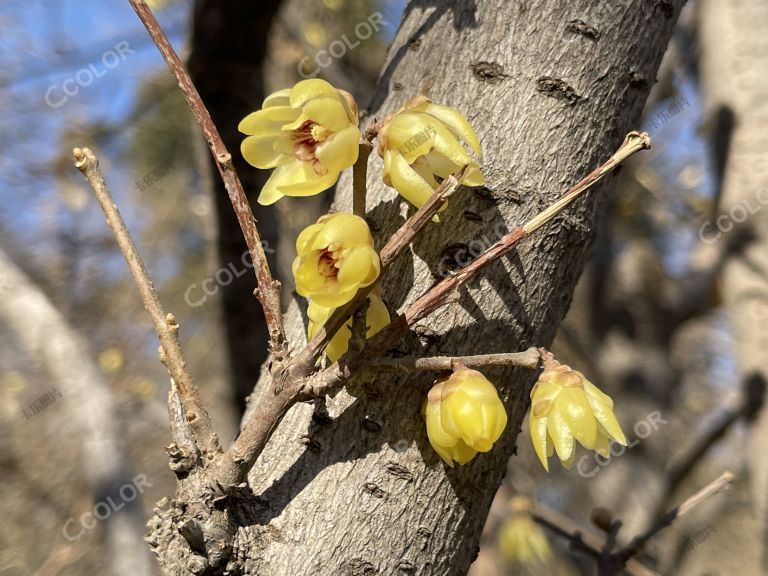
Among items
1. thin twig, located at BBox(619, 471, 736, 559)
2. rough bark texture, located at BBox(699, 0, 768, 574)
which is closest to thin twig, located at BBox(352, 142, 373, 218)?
thin twig, located at BBox(619, 471, 736, 559)

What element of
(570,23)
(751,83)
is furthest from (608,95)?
(751,83)

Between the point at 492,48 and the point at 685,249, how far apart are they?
482 centimetres

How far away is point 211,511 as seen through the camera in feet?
2.87

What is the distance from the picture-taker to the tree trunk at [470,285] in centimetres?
90

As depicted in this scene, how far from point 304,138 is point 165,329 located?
35cm

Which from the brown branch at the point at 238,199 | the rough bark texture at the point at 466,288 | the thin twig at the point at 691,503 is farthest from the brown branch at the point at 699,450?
the brown branch at the point at 238,199

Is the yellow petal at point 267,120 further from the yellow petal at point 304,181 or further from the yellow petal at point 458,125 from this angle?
the yellow petal at point 458,125

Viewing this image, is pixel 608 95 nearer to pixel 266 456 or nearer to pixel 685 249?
pixel 266 456

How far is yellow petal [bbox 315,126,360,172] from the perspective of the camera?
89cm

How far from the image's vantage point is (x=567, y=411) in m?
0.89

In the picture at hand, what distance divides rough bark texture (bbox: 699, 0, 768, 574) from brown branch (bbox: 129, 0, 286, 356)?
5.65 ft

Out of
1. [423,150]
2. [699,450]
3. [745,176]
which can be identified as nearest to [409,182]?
[423,150]

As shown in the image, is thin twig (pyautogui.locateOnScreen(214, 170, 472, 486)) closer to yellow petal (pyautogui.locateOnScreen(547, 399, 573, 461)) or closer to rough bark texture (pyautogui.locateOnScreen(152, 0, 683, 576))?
rough bark texture (pyautogui.locateOnScreen(152, 0, 683, 576))

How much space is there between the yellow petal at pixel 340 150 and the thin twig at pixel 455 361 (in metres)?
0.28
